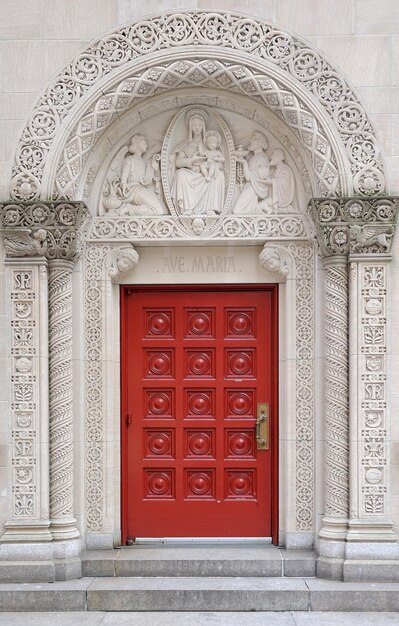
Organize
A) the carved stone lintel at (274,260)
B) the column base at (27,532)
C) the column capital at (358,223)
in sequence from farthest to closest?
the carved stone lintel at (274,260), the column base at (27,532), the column capital at (358,223)

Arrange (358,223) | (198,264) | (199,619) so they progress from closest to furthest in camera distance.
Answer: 1. (199,619)
2. (358,223)
3. (198,264)

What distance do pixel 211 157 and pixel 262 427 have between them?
8.24ft

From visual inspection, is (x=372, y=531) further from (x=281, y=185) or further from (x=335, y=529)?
(x=281, y=185)

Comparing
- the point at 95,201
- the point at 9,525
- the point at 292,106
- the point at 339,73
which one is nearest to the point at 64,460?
the point at 9,525

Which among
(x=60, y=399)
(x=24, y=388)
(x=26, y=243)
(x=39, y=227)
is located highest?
(x=39, y=227)

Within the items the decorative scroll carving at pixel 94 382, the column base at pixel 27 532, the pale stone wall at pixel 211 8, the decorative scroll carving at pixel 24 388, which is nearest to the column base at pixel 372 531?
the pale stone wall at pixel 211 8

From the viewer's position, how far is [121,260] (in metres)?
6.43

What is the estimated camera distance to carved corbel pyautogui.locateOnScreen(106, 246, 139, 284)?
253 inches

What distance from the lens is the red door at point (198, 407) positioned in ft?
21.8

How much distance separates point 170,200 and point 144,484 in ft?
8.64

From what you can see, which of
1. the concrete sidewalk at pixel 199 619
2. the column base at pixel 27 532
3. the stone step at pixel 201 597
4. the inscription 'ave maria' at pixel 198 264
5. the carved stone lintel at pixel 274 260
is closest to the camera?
the concrete sidewalk at pixel 199 619

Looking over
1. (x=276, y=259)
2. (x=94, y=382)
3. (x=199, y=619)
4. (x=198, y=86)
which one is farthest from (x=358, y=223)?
(x=199, y=619)

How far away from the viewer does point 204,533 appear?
666 cm

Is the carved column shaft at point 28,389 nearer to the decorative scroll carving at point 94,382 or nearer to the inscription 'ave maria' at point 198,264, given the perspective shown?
the decorative scroll carving at point 94,382
